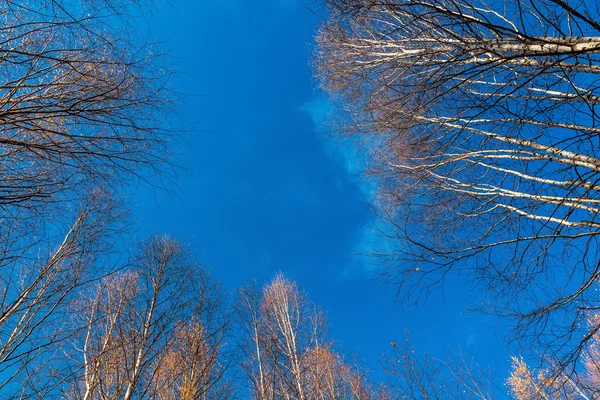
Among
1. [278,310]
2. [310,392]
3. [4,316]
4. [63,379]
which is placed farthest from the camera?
[278,310]

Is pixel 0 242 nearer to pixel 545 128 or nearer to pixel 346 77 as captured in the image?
pixel 346 77

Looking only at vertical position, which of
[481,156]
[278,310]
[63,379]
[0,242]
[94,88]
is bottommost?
[63,379]

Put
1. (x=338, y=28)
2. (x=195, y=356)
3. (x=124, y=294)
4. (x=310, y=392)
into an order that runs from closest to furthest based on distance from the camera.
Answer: (x=195, y=356), (x=124, y=294), (x=338, y=28), (x=310, y=392)

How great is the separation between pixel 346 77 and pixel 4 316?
5491 mm

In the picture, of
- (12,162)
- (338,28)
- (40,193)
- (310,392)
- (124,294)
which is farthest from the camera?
(310,392)

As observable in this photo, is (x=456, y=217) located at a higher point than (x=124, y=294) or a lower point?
lower

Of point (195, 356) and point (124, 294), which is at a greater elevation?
point (124, 294)

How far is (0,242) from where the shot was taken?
3.04 meters

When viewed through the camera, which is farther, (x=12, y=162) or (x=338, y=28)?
(x=338, y=28)

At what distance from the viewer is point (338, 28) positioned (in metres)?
5.34

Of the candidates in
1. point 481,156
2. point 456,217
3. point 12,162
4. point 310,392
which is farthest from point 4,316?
point 310,392

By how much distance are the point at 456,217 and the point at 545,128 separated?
1.35 metres

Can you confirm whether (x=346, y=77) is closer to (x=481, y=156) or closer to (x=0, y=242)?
(x=481, y=156)

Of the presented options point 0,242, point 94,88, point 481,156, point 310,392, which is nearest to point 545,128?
point 481,156
